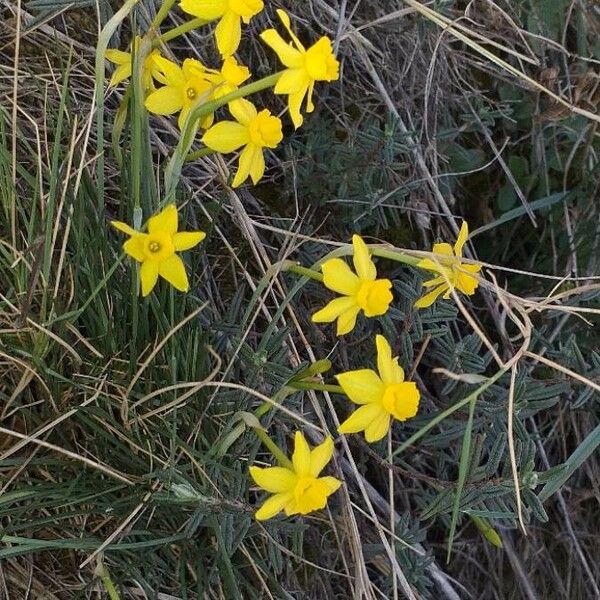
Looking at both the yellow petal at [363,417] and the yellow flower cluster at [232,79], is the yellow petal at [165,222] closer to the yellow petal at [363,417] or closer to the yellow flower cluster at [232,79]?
the yellow flower cluster at [232,79]

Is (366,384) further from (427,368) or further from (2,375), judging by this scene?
(427,368)

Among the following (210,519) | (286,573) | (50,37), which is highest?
(50,37)

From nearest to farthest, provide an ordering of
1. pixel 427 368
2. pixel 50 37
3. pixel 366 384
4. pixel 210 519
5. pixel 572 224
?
1. pixel 366 384
2. pixel 210 519
3. pixel 50 37
4. pixel 427 368
5. pixel 572 224

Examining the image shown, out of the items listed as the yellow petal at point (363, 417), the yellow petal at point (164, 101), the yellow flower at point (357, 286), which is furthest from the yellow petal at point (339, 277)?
the yellow petal at point (164, 101)

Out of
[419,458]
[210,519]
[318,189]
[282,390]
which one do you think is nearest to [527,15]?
[318,189]

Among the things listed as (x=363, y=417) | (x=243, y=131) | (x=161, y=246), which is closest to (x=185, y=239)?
(x=161, y=246)

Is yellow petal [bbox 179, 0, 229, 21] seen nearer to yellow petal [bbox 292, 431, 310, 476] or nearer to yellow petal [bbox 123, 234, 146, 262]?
yellow petal [bbox 123, 234, 146, 262]

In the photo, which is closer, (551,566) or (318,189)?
(318,189)

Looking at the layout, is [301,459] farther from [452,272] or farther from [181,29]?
[181,29]
